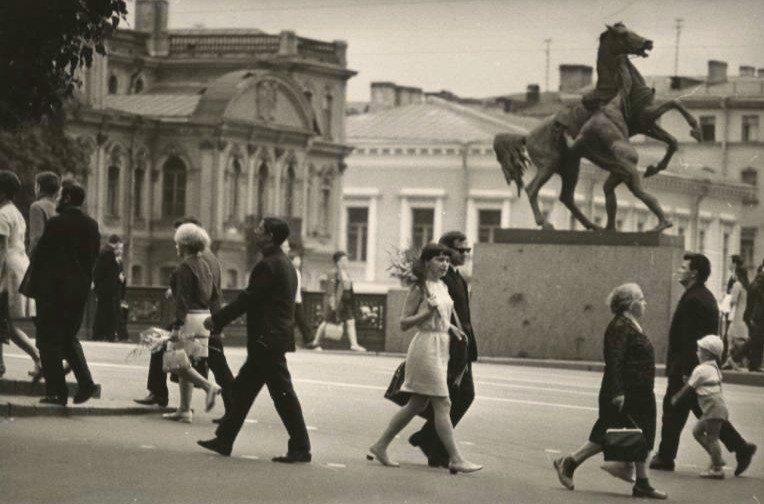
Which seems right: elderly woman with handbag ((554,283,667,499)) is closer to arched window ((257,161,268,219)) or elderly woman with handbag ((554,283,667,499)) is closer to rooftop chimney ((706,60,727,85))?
rooftop chimney ((706,60,727,85))

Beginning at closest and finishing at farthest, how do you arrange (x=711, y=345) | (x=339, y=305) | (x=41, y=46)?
(x=41, y=46) → (x=711, y=345) → (x=339, y=305)

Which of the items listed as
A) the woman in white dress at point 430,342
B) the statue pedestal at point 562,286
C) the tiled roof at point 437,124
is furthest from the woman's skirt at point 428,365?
the tiled roof at point 437,124

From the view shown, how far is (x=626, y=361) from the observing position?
15.6 meters

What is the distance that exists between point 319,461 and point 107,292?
53.6ft

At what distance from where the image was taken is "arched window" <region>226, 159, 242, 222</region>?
311ft

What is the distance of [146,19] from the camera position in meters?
105

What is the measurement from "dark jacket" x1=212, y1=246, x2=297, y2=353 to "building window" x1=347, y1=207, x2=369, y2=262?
86000 millimetres

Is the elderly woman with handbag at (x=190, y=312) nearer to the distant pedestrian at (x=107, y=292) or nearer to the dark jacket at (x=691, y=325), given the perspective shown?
the dark jacket at (x=691, y=325)

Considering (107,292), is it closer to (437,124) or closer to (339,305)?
(339,305)

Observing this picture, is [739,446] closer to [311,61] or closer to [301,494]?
[301,494]

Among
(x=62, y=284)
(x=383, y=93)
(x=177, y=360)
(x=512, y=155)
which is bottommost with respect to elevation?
(x=177, y=360)

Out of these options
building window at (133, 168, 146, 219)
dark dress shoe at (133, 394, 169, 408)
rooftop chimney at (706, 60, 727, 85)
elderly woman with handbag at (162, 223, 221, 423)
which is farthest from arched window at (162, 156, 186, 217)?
elderly woman with handbag at (162, 223, 221, 423)

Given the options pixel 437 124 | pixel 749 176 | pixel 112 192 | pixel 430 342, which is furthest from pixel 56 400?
pixel 437 124

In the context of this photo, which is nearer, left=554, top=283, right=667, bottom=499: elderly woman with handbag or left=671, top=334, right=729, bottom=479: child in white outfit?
left=554, top=283, right=667, bottom=499: elderly woman with handbag
